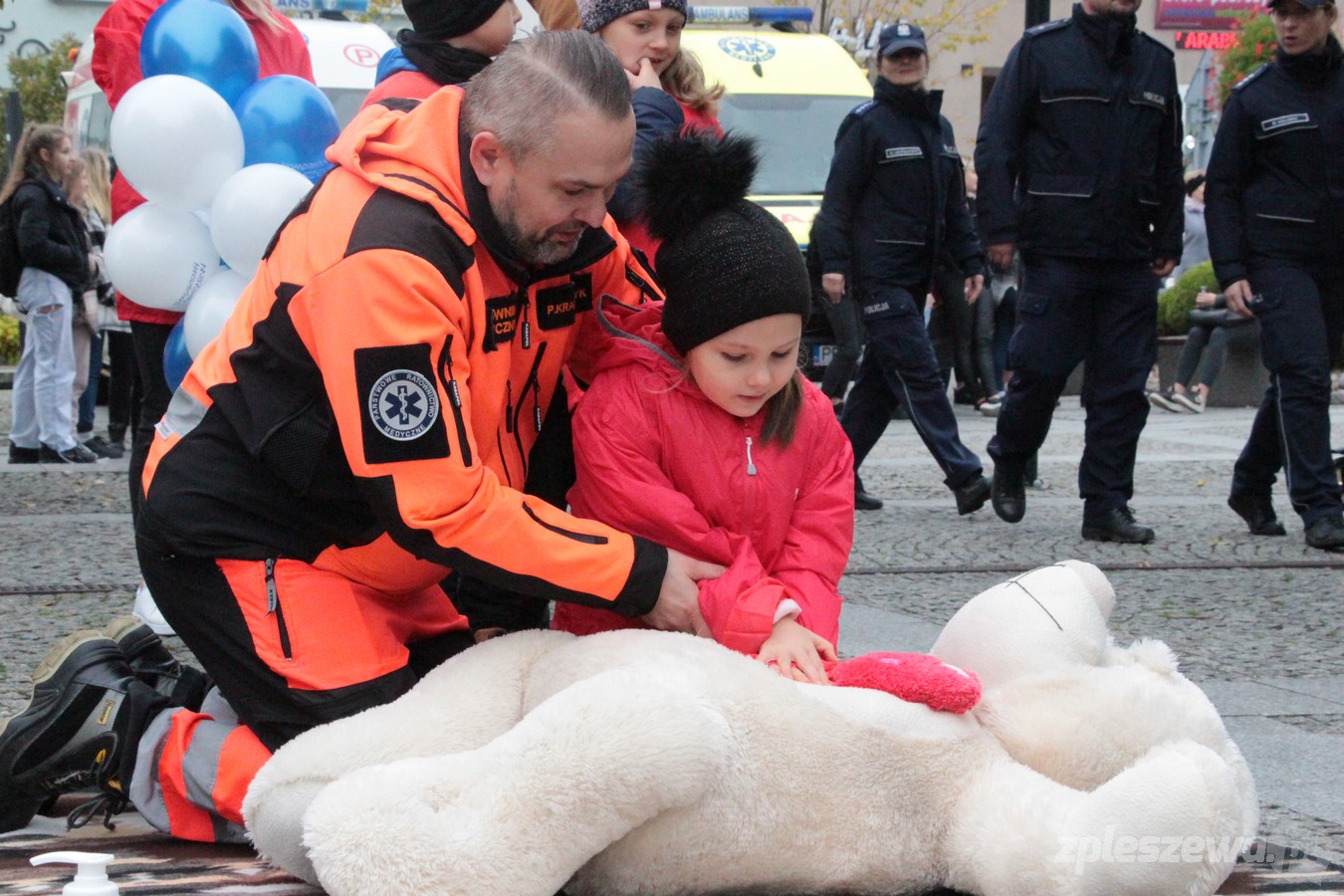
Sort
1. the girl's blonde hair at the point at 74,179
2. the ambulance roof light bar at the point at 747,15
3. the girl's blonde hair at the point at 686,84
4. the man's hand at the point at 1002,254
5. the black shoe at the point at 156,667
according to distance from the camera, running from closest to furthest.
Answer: the black shoe at the point at 156,667
the girl's blonde hair at the point at 686,84
the man's hand at the point at 1002,254
the girl's blonde hair at the point at 74,179
the ambulance roof light bar at the point at 747,15

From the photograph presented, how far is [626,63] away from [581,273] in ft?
2.83

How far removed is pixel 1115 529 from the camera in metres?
6.15

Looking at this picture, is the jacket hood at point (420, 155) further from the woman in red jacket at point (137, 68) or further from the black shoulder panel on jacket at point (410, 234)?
the woman in red jacket at point (137, 68)

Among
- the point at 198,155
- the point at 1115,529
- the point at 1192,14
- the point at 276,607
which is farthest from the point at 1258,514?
the point at 1192,14

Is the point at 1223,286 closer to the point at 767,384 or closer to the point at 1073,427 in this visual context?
the point at 767,384

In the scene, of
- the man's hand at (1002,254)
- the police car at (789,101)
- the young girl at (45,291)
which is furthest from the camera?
the police car at (789,101)

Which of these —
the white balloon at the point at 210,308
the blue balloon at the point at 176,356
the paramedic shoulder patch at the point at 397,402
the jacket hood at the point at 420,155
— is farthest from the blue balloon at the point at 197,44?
the paramedic shoulder patch at the point at 397,402

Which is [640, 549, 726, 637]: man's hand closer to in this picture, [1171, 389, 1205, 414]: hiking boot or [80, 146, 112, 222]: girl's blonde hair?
[80, 146, 112, 222]: girl's blonde hair

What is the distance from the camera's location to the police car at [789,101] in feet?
36.5

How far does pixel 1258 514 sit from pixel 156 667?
4.59m

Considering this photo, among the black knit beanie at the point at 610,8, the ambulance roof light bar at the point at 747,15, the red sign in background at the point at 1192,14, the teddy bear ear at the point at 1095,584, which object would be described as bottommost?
the teddy bear ear at the point at 1095,584

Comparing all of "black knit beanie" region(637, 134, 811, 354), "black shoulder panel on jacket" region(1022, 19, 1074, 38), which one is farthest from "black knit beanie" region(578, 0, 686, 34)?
"black shoulder panel on jacket" region(1022, 19, 1074, 38)

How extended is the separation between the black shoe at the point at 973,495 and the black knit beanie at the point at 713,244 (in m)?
3.91

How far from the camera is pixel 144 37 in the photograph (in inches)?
176
